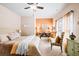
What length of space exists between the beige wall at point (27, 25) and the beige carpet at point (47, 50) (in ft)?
1.13

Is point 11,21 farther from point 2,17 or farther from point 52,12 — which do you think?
point 52,12

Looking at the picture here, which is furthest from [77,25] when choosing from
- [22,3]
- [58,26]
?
[22,3]

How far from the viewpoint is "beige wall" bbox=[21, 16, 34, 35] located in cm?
285

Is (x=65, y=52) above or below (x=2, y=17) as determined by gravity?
below

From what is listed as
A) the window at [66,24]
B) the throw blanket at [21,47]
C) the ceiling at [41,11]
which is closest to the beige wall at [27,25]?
the ceiling at [41,11]

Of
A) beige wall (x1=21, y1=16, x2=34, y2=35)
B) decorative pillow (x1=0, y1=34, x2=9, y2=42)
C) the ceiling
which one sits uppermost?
the ceiling

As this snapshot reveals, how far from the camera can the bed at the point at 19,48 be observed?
8.70 feet

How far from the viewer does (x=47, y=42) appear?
9.27 feet

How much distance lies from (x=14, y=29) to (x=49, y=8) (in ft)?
2.83

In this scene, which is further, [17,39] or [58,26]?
[58,26]

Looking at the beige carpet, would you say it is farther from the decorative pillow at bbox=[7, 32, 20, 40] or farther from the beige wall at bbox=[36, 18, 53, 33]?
the decorative pillow at bbox=[7, 32, 20, 40]

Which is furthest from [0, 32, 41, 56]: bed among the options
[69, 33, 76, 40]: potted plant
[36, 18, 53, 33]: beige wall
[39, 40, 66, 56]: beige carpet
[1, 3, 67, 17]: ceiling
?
[69, 33, 76, 40]: potted plant

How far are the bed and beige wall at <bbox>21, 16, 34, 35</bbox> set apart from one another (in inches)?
9.4

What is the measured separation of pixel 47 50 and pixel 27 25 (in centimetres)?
70
